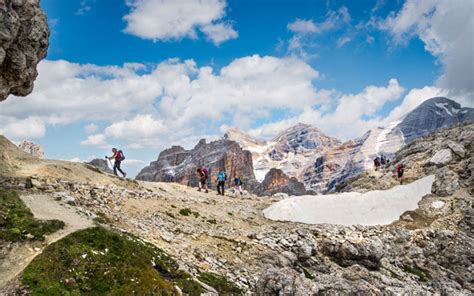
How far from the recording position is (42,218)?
65.5ft

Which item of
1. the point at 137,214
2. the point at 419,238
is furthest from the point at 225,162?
the point at 137,214

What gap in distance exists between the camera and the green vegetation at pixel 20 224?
17.4m

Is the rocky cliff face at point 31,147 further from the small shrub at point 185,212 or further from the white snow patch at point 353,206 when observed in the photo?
the white snow patch at point 353,206

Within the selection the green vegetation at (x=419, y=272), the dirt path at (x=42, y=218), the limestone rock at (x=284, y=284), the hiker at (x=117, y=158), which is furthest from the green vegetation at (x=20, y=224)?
the green vegetation at (x=419, y=272)

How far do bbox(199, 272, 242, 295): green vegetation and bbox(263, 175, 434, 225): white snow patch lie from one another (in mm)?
23909

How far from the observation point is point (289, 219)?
45688 mm

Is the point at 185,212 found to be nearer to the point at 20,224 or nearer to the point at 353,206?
the point at 20,224

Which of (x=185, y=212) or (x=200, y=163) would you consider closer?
(x=185, y=212)

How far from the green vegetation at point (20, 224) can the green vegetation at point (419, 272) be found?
35.2 metres

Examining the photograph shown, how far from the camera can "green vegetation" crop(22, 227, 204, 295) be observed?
593 inches

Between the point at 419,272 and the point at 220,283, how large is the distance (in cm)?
2807

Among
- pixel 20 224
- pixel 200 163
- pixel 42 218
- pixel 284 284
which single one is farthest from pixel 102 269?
pixel 200 163

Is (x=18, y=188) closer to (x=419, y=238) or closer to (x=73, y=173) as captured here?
(x=73, y=173)

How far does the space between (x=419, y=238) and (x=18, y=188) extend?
4383 cm
